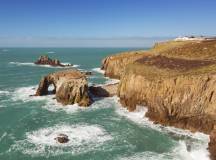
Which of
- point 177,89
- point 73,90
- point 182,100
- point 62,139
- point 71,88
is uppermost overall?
point 177,89

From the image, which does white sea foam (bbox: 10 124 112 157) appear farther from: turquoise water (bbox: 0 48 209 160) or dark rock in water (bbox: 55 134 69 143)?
dark rock in water (bbox: 55 134 69 143)

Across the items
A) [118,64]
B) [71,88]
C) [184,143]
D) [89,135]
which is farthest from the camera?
[118,64]

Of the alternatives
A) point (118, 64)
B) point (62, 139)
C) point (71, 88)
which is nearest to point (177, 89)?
point (62, 139)

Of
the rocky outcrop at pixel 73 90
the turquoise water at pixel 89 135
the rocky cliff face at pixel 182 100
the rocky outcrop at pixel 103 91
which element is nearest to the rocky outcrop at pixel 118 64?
the rocky outcrop at pixel 103 91

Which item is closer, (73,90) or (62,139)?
(62,139)

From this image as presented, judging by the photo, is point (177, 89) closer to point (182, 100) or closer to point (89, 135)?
point (182, 100)

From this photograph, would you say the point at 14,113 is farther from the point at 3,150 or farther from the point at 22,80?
the point at 22,80
